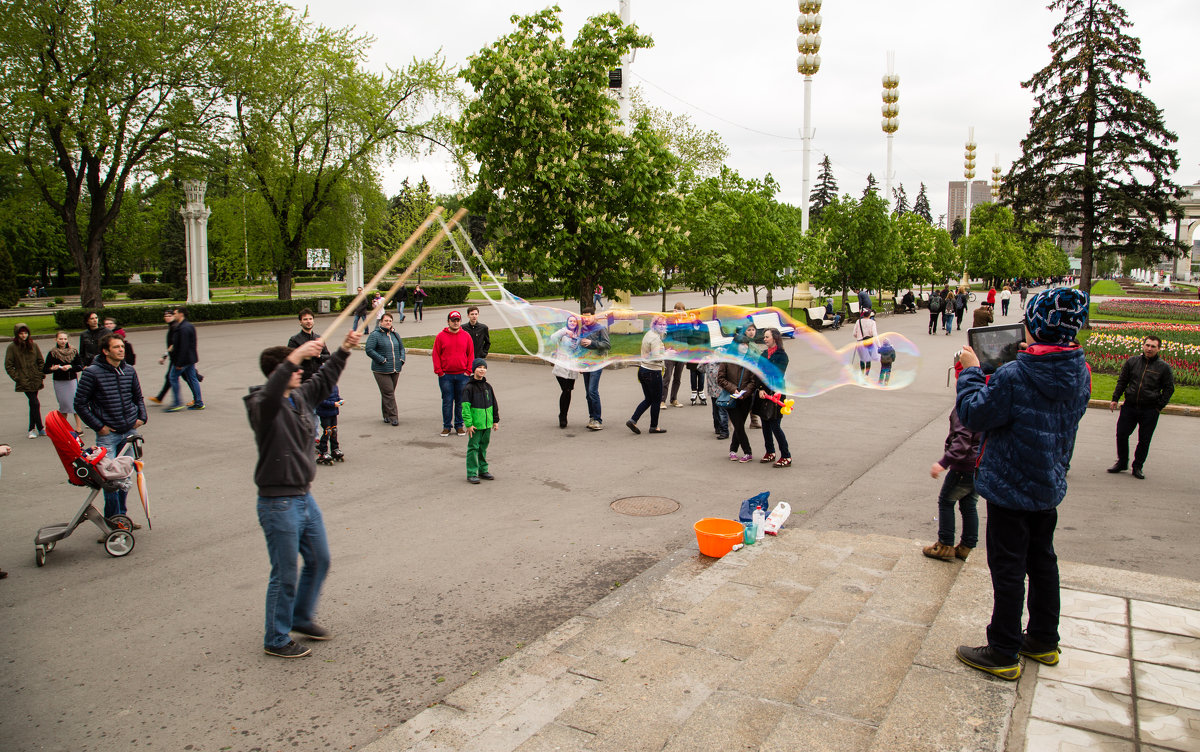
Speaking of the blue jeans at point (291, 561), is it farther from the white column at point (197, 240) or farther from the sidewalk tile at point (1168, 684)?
the white column at point (197, 240)

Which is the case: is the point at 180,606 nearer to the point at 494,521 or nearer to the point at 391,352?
the point at 494,521

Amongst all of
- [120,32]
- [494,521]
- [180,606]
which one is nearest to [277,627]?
[180,606]

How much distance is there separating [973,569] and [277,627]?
506 centimetres

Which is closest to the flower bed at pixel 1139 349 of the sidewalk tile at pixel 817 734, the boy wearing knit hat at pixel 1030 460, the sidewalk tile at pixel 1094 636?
the sidewalk tile at pixel 1094 636

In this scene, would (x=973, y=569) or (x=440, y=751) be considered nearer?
(x=440, y=751)

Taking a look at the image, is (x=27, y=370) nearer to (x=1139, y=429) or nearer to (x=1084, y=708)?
(x=1084, y=708)

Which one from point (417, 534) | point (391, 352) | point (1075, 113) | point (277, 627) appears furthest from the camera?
point (1075, 113)

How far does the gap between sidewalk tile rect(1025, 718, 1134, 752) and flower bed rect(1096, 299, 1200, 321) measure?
4068 cm

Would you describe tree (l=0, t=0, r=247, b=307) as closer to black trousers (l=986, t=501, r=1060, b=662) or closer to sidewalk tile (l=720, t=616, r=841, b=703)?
sidewalk tile (l=720, t=616, r=841, b=703)

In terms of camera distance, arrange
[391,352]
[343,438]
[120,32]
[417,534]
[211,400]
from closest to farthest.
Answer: [417,534] < [343,438] < [391,352] < [211,400] < [120,32]

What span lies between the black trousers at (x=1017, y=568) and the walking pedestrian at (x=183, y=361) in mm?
14077

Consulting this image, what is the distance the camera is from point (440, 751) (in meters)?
3.97

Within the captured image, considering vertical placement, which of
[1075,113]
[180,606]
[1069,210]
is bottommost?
[180,606]

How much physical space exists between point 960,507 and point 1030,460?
2.58 m
